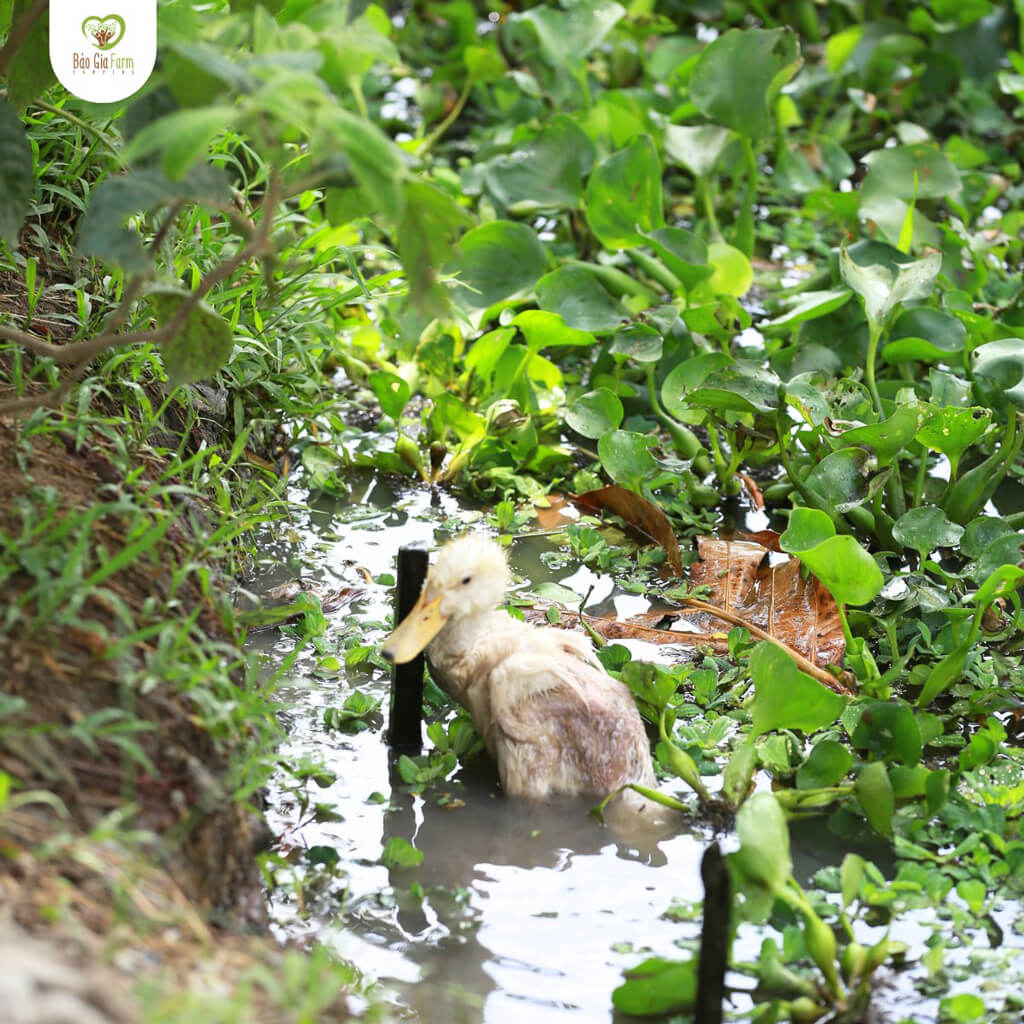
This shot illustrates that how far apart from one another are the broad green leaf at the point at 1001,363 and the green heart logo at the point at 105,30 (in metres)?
1.94

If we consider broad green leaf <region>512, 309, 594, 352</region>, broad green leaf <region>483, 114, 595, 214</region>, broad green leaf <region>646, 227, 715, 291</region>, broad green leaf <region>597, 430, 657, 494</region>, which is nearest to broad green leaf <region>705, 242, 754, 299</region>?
broad green leaf <region>646, 227, 715, 291</region>

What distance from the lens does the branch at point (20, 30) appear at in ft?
6.96

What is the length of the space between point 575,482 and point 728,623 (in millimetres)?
664

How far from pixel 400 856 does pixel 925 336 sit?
6.87ft

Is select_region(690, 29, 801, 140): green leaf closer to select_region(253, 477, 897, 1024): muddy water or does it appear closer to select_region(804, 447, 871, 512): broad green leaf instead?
select_region(804, 447, 871, 512): broad green leaf

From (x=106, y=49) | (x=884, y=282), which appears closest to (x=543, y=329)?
(x=884, y=282)

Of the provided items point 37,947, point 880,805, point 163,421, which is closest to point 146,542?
point 37,947

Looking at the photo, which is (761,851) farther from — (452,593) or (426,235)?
(426,235)

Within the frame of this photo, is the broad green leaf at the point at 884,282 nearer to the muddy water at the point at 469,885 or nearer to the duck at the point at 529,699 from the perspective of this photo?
the duck at the point at 529,699

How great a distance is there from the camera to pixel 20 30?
2.14 metres

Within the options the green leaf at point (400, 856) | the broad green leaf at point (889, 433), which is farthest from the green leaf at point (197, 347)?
the broad green leaf at point (889, 433)

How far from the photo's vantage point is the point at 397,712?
2.37 metres

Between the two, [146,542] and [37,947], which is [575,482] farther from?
[37,947]

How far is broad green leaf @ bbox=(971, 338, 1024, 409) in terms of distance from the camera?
293cm
